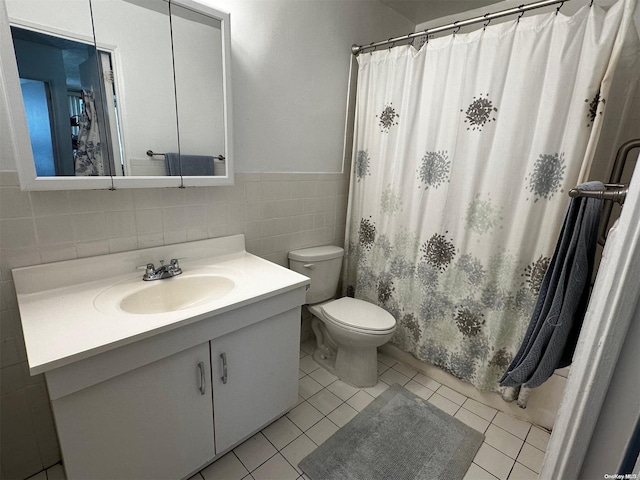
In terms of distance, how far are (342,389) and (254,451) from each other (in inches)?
24.1

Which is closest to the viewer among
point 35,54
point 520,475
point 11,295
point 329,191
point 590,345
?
point 590,345

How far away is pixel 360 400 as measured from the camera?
1780 millimetres

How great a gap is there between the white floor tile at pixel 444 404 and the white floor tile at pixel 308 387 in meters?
0.65

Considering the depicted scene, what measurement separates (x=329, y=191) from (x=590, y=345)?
1.78 m

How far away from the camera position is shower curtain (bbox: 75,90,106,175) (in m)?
1.15

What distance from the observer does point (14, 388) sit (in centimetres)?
119

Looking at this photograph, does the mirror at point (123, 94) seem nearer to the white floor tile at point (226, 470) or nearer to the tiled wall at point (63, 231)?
the tiled wall at point (63, 231)

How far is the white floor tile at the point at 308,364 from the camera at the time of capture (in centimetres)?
202

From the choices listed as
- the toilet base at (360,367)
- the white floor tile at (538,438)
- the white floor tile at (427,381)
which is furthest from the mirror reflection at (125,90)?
the white floor tile at (538,438)

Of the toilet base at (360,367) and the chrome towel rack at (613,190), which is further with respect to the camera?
the toilet base at (360,367)

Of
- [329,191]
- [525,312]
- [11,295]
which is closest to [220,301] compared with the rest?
[11,295]

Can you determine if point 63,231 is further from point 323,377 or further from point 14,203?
point 323,377

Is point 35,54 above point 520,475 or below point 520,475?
above

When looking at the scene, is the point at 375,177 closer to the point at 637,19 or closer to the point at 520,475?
→ the point at 637,19
